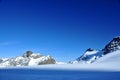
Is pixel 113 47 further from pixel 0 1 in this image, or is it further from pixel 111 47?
pixel 0 1

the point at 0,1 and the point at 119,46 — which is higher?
the point at 119,46

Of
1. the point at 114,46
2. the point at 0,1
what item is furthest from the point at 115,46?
the point at 0,1

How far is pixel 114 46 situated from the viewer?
19975 cm

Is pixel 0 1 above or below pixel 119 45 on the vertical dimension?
below

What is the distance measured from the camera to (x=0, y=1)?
25422 mm

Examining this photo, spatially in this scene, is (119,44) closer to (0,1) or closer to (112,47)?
(112,47)

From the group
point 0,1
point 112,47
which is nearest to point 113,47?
point 112,47

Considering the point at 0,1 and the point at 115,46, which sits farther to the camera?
the point at 115,46

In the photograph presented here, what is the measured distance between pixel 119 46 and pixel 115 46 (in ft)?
18.8

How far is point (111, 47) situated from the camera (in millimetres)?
197500

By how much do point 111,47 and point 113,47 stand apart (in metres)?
2.16

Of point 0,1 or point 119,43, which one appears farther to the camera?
point 119,43

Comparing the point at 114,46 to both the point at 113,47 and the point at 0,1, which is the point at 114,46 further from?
the point at 0,1

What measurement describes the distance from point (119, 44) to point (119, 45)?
1193 mm
